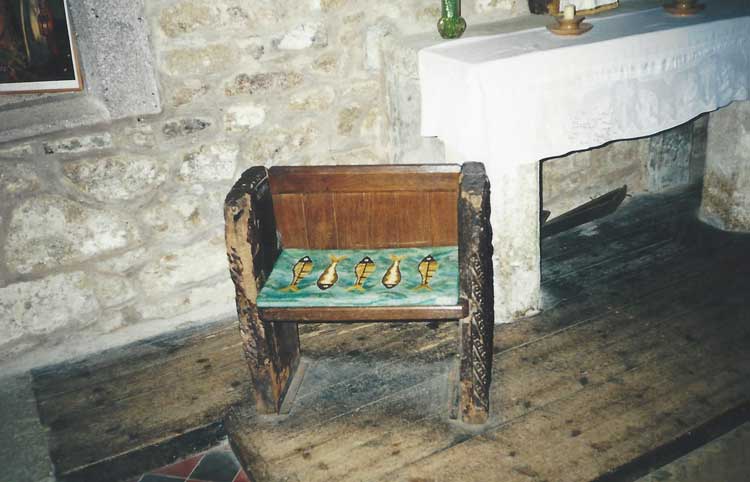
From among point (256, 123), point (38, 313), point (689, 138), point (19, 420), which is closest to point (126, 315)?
point (38, 313)

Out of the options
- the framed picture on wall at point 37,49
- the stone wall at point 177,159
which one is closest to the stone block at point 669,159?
the stone wall at point 177,159

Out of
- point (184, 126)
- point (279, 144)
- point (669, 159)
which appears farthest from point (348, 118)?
point (669, 159)

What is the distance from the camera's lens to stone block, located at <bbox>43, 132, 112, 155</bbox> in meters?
2.44

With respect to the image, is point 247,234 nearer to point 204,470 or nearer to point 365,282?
point 365,282

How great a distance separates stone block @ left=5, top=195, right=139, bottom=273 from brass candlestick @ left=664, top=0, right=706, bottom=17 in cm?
251

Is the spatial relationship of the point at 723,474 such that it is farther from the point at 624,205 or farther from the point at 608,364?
the point at 624,205

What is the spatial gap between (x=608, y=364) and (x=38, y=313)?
7.60 feet

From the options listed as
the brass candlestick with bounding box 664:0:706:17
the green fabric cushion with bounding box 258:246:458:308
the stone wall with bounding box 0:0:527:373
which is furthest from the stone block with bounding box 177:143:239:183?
the brass candlestick with bounding box 664:0:706:17

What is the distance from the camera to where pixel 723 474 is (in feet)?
6.33

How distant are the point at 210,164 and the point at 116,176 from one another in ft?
1.25

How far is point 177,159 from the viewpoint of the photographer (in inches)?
104

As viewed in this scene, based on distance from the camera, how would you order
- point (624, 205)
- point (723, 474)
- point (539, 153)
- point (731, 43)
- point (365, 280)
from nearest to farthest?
point (723, 474)
point (365, 280)
point (539, 153)
point (731, 43)
point (624, 205)

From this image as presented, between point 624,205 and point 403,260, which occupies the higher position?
point 403,260

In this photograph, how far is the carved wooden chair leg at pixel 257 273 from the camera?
2004 mm
